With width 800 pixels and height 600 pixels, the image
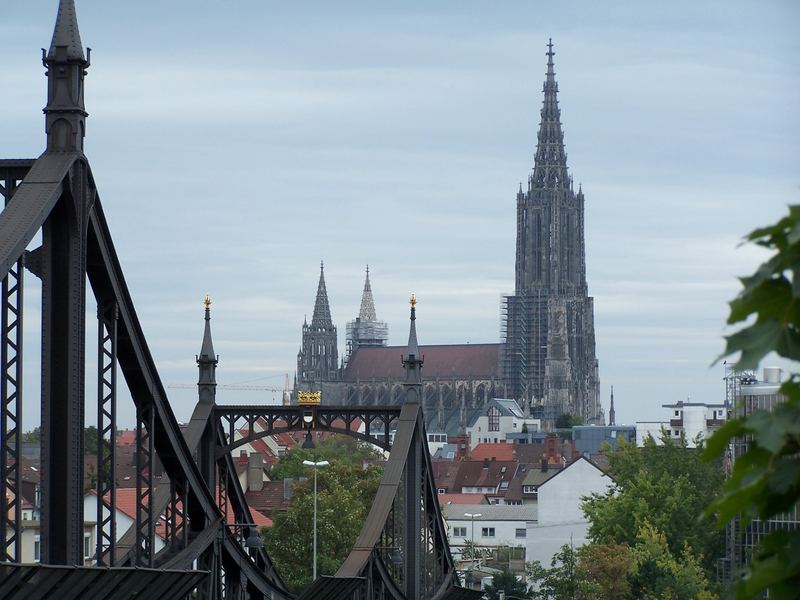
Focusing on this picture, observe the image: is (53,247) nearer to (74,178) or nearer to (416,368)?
(74,178)

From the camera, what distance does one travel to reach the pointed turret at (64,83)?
2014 centimetres

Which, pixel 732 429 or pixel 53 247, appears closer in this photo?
pixel 732 429

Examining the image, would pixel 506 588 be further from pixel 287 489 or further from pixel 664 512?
pixel 287 489

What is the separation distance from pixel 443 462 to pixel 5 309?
587 ft

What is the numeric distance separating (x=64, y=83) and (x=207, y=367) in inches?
767

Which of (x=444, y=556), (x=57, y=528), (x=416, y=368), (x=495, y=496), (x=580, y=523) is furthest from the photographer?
(x=495, y=496)

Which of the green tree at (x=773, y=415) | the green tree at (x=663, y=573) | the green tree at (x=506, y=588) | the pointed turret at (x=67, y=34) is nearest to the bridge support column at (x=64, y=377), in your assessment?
the pointed turret at (x=67, y=34)

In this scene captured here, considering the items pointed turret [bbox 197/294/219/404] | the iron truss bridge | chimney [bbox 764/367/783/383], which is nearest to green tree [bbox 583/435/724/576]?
chimney [bbox 764/367/783/383]

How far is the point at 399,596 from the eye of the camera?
39.3 metres

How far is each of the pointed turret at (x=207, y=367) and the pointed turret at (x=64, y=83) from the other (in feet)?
62.1

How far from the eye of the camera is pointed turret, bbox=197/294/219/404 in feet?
128

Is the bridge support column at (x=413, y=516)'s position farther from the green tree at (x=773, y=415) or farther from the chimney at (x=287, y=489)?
the chimney at (x=287, y=489)

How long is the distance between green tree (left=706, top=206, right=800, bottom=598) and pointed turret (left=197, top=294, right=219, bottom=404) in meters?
34.7

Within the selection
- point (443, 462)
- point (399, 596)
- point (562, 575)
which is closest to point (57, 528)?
point (399, 596)
